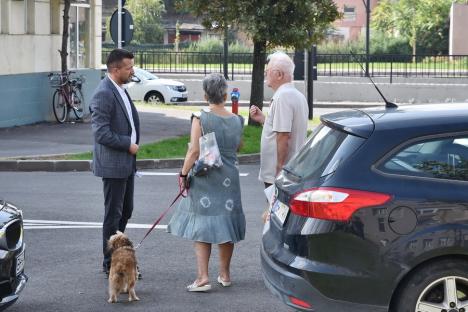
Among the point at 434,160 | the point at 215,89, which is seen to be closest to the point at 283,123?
the point at 215,89

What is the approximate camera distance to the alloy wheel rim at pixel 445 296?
20.6 feet

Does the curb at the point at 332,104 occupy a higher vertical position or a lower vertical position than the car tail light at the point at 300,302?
lower

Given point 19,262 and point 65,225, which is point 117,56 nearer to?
point 19,262

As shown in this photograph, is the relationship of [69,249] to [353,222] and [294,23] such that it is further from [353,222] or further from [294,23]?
[294,23]

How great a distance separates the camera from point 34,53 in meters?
22.8

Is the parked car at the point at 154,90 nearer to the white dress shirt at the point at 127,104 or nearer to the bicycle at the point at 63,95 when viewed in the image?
the bicycle at the point at 63,95

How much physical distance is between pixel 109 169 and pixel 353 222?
9.52 ft

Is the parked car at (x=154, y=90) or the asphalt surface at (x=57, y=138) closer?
the asphalt surface at (x=57, y=138)

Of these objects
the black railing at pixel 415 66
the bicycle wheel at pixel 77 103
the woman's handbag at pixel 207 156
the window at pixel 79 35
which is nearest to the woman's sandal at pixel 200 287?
the woman's handbag at pixel 207 156

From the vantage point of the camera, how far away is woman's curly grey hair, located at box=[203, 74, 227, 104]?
8312 mm

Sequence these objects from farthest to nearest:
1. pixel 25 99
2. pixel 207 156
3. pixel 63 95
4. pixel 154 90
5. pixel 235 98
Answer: pixel 154 90 → pixel 63 95 → pixel 25 99 → pixel 235 98 → pixel 207 156

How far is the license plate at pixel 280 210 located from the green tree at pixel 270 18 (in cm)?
1403

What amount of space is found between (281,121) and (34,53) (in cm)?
1509

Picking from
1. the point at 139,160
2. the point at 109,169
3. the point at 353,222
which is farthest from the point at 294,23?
the point at 353,222
